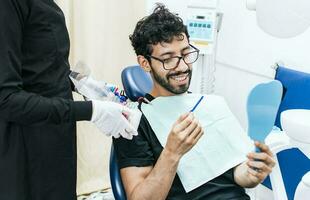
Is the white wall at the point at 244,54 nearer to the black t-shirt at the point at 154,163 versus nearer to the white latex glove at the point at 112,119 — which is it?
the black t-shirt at the point at 154,163

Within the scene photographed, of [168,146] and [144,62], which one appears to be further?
[144,62]

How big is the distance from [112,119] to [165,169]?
0.82 feet

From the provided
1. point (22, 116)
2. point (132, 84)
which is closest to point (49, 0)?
point (22, 116)

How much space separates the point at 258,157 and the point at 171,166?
0.29 m

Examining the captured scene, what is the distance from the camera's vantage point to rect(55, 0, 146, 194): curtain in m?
2.41

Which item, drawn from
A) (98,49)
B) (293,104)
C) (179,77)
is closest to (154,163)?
(179,77)

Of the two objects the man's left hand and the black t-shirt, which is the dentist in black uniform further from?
the man's left hand

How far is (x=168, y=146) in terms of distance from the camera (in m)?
1.17

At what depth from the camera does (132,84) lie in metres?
1.59

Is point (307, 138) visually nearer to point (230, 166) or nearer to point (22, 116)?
point (230, 166)

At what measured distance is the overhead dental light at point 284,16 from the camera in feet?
3.95

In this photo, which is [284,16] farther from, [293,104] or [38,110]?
[38,110]

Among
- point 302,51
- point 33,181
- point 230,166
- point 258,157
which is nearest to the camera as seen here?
point 258,157

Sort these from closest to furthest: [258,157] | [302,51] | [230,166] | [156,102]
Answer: [258,157] → [230,166] → [156,102] → [302,51]
